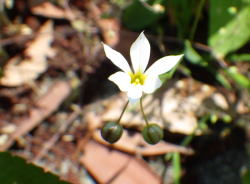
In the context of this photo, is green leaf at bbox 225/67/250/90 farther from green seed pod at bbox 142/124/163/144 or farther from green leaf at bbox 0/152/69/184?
green leaf at bbox 0/152/69/184

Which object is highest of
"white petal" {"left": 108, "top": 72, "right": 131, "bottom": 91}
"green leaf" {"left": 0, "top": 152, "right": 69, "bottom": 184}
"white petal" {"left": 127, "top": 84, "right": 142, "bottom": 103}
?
"white petal" {"left": 108, "top": 72, "right": 131, "bottom": 91}

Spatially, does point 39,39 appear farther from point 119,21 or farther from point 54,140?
point 54,140

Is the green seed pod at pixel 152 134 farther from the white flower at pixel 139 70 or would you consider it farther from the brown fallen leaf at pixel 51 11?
the brown fallen leaf at pixel 51 11

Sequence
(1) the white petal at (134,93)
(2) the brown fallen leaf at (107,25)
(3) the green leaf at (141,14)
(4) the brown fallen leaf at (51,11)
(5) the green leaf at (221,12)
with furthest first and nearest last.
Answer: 1. (4) the brown fallen leaf at (51,11)
2. (2) the brown fallen leaf at (107,25)
3. (3) the green leaf at (141,14)
4. (5) the green leaf at (221,12)
5. (1) the white petal at (134,93)

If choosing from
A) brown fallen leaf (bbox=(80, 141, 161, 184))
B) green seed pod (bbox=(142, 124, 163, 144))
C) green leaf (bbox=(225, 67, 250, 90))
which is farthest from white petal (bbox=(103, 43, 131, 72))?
green leaf (bbox=(225, 67, 250, 90))

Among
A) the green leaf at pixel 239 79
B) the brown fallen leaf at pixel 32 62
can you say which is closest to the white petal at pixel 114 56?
the green leaf at pixel 239 79

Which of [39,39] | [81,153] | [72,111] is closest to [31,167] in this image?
[81,153]

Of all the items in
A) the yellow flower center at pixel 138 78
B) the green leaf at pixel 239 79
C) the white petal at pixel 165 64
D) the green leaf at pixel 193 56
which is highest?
the white petal at pixel 165 64
